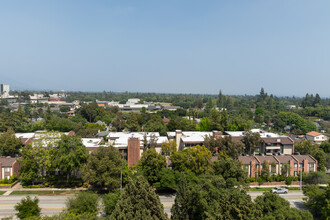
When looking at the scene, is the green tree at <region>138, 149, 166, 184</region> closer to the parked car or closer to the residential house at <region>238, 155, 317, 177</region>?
the residential house at <region>238, 155, 317, 177</region>

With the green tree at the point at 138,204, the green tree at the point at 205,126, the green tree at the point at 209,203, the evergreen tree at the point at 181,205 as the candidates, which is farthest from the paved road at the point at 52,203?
the green tree at the point at 205,126

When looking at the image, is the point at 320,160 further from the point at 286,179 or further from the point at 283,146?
the point at 286,179

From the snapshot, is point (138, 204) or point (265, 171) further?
point (265, 171)

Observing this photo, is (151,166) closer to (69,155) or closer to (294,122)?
(69,155)

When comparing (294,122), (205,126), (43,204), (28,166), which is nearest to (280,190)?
(205,126)

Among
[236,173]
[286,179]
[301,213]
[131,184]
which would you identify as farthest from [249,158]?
[131,184]

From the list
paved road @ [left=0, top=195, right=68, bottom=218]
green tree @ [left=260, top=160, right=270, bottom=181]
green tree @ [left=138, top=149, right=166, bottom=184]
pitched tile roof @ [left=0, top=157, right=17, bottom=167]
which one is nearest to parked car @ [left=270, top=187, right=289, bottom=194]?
green tree @ [left=260, top=160, right=270, bottom=181]

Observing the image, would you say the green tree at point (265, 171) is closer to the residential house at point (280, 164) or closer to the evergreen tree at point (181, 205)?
the residential house at point (280, 164)

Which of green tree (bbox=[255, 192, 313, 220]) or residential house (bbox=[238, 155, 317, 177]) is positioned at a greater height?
green tree (bbox=[255, 192, 313, 220])
